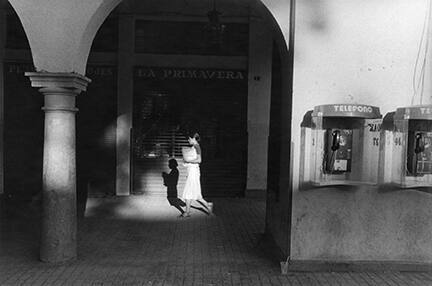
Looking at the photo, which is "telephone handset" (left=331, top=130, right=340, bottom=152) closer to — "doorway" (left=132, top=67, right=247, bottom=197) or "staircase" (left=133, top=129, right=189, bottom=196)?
"doorway" (left=132, top=67, right=247, bottom=197)

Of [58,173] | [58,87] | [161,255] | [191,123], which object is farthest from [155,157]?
[58,87]

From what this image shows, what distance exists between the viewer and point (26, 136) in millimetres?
11172

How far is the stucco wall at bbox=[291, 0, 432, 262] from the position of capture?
17.9 ft

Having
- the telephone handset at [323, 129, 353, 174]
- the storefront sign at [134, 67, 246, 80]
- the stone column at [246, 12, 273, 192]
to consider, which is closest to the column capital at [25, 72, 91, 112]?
the telephone handset at [323, 129, 353, 174]

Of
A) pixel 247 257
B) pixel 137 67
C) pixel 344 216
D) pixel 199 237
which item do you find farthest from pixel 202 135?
pixel 344 216

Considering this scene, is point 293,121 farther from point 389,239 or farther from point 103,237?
point 103,237

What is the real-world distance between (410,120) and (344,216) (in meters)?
1.50

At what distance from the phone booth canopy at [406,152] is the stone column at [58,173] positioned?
13.6 feet

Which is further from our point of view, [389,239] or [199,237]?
[199,237]

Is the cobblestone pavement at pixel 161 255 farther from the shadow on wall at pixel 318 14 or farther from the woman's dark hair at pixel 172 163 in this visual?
the shadow on wall at pixel 318 14

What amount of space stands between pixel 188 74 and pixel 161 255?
6094 millimetres

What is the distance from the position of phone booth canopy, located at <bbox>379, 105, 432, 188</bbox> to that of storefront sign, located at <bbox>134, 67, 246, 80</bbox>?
6.21 metres

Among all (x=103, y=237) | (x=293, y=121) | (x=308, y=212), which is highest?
(x=293, y=121)

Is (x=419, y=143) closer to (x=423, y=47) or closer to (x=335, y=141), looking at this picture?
(x=335, y=141)
